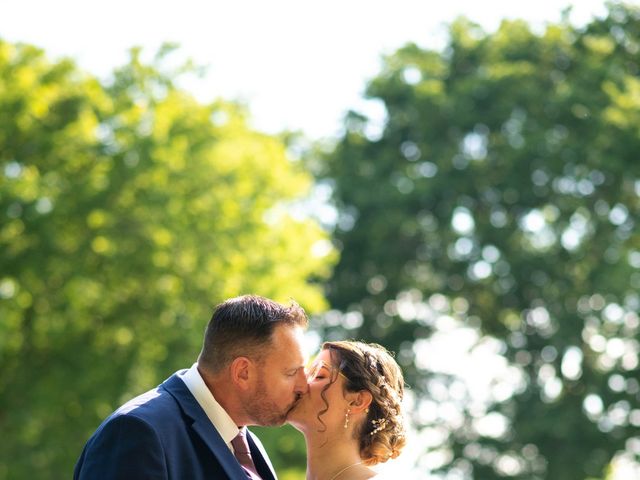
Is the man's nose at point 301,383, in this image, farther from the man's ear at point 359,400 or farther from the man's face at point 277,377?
the man's ear at point 359,400

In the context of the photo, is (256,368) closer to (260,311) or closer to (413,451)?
(260,311)

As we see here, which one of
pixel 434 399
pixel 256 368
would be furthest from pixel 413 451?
pixel 256 368

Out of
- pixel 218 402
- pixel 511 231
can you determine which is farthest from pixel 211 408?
pixel 511 231

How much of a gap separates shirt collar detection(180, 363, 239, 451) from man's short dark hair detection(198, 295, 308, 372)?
8 cm

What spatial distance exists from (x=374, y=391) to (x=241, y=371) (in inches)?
35.2

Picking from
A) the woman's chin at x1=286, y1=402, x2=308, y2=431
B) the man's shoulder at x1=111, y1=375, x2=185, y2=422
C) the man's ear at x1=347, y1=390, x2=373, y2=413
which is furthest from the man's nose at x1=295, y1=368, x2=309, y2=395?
the man's shoulder at x1=111, y1=375, x2=185, y2=422

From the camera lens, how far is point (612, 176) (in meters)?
27.4

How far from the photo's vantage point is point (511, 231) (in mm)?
28609

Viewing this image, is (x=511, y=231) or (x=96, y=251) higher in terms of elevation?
(x=96, y=251)

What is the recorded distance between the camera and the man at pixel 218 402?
4.57 meters

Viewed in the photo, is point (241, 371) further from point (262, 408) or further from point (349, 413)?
point (349, 413)

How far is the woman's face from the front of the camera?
5.61 metres

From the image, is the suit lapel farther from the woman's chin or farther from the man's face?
the woman's chin

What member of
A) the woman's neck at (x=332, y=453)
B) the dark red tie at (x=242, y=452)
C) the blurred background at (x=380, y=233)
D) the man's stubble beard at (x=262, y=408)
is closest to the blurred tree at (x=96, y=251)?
the blurred background at (x=380, y=233)
